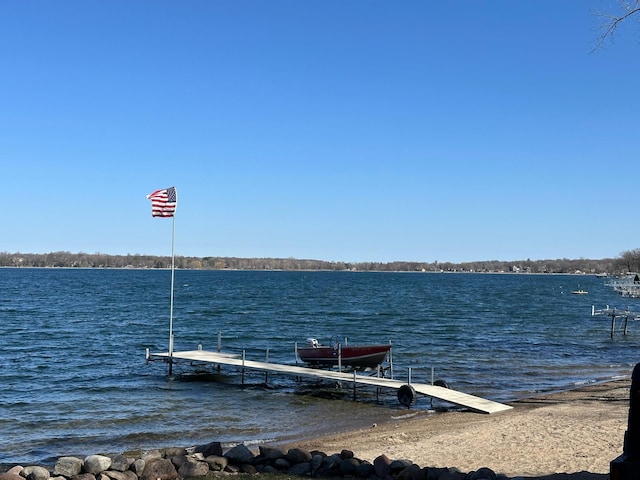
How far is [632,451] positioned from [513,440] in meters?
10.4

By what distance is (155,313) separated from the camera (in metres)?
61.5

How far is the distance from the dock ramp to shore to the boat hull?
4.59 feet

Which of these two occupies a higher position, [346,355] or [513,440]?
[346,355]

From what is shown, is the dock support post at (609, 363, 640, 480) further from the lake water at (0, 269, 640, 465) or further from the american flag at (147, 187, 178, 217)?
the american flag at (147, 187, 178, 217)

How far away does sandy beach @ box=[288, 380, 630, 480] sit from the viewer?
12.4 metres

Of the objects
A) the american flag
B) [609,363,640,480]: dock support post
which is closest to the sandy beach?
[609,363,640,480]: dock support post

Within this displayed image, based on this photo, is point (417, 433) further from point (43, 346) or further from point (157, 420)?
point (43, 346)

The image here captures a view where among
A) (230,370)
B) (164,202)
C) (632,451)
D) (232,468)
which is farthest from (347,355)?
(632,451)

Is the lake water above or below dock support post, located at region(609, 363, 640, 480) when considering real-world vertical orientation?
below

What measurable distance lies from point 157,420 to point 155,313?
43.9 meters

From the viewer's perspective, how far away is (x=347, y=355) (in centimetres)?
2664

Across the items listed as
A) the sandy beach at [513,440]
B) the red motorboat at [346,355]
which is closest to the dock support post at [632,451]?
the sandy beach at [513,440]

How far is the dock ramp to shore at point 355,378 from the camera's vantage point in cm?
1955

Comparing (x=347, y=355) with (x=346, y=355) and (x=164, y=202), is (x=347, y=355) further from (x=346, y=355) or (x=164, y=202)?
(x=164, y=202)
